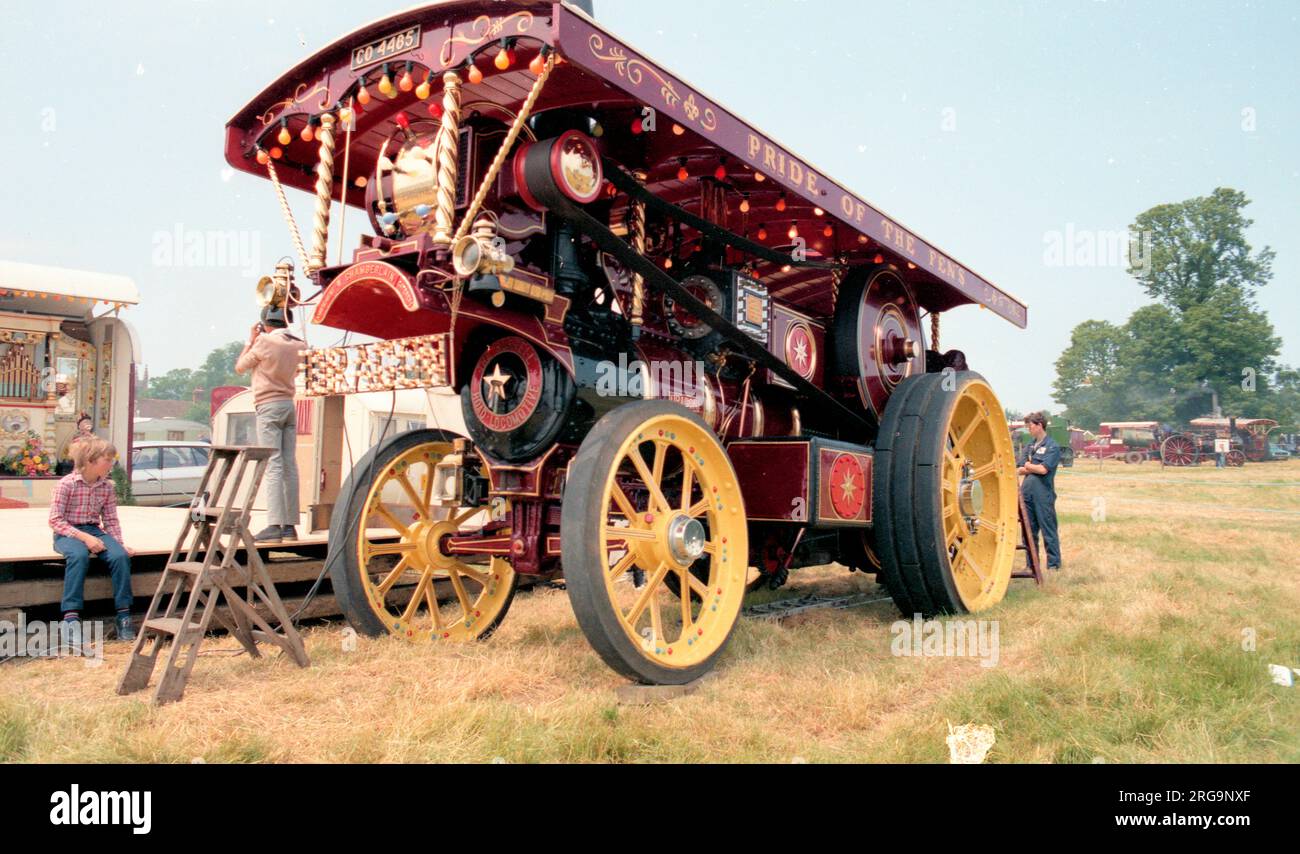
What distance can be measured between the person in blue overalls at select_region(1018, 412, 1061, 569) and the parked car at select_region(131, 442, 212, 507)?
1179cm

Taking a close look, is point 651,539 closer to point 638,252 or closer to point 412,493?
point 638,252

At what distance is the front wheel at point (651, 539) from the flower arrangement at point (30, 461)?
29.2 feet

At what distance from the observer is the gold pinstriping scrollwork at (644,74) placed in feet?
11.2

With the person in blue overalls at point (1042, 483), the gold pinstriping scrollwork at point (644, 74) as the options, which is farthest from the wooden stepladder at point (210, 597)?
the person in blue overalls at point (1042, 483)

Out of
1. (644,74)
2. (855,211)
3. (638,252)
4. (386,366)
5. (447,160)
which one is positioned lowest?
(386,366)

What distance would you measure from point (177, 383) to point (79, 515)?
10982cm

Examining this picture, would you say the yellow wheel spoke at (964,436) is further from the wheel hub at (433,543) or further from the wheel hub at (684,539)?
the wheel hub at (433,543)

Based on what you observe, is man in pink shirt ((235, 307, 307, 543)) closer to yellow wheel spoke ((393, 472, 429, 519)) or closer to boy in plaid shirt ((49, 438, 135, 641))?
boy in plaid shirt ((49, 438, 135, 641))

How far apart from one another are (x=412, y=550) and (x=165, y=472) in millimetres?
11654

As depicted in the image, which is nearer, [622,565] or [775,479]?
[622,565]

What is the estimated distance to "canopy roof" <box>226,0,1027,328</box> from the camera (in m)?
3.42

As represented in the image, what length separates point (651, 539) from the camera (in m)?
3.85

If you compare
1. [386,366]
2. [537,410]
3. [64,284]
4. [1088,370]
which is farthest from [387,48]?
[1088,370]
